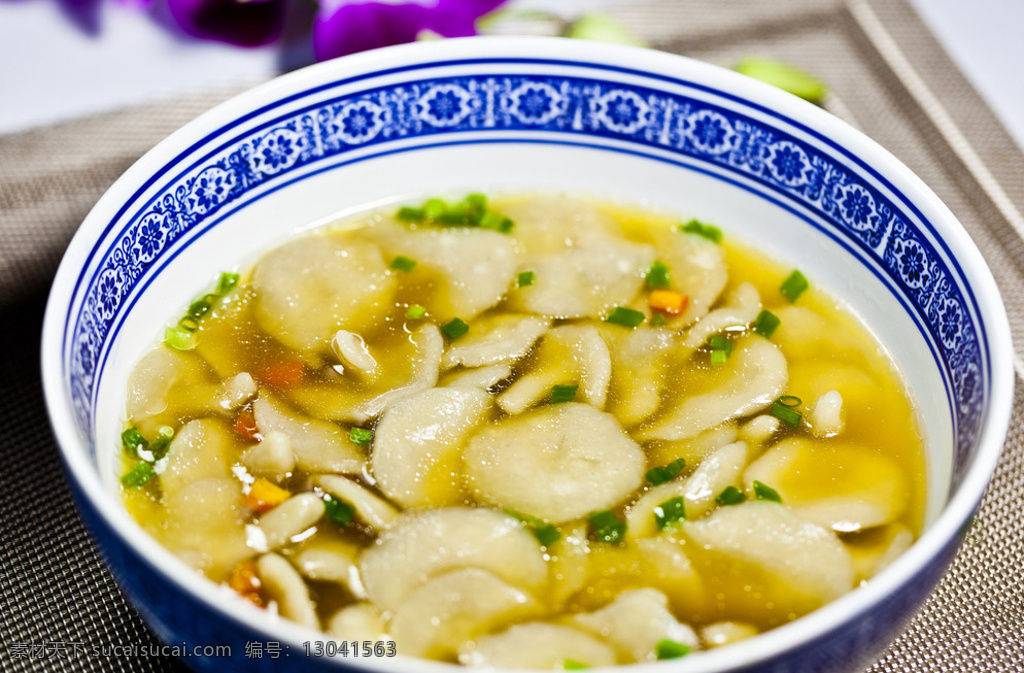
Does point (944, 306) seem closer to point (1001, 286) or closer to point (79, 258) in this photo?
point (1001, 286)

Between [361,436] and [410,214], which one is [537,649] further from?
[410,214]

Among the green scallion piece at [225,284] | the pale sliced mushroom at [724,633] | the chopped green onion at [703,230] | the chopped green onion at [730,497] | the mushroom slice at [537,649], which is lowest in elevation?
the green scallion piece at [225,284]

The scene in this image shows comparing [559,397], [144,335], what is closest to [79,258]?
[144,335]

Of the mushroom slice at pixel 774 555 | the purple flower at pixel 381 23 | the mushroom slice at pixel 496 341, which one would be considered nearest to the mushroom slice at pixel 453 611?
the mushroom slice at pixel 774 555

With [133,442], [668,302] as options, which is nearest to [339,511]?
[133,442]

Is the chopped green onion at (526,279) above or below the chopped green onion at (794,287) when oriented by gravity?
below

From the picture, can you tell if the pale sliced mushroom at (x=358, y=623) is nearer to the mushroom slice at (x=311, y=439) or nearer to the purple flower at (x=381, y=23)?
the mushroom slice at (x=311, y=439)

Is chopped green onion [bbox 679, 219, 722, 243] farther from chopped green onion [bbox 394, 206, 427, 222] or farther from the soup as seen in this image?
chopped green onion [bbox 394, 206, 427, 222]
